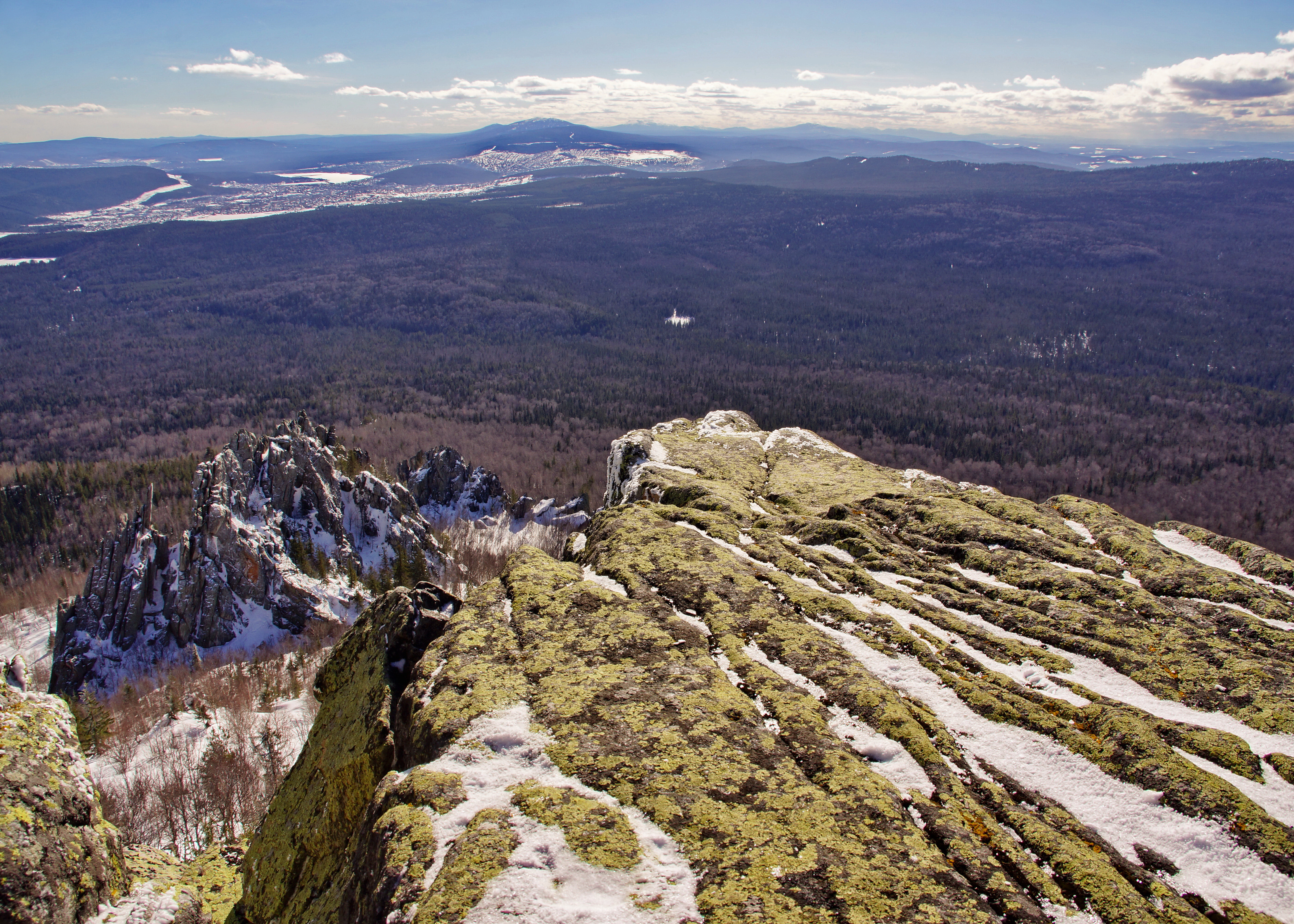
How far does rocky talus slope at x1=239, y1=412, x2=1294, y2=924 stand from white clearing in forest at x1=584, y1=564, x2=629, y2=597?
123 mm

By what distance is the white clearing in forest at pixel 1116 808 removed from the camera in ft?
32.0

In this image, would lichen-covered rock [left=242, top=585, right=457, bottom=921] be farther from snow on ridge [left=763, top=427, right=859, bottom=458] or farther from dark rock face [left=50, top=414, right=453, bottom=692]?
dark rock face [left=50, top=414, right=453, bottom=692]

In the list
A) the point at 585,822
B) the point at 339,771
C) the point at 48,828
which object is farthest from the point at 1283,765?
the point at 48,828

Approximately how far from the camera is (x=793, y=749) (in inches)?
470

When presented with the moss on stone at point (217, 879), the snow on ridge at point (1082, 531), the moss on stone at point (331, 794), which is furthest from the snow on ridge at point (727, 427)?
the moss on stone at point (217, 879)

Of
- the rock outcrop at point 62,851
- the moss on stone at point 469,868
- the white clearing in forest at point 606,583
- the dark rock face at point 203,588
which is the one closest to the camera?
the moss on stone at point 469,868

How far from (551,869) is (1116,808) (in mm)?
10451

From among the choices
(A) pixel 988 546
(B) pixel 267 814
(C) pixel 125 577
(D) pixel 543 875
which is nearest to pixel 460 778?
(D) pixel 543 875

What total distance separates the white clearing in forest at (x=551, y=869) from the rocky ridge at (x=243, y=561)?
83.5m

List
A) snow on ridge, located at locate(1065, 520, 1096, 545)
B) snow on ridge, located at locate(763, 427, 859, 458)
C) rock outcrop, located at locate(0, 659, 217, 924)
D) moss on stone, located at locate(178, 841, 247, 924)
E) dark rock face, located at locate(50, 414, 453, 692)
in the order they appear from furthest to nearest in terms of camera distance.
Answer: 1. dark rock face, located at locate(50, 414, 453, 692)
2. snow on ridge, located at locate(763, 427, 859, 458)
3. snow on ridge, located at locate(1065, 520, 1096, 545)
4. moss on stone, located at locate(178, 841, 247, 924)
5. rock outcrop, located at locate(0, 659, 217, 924)

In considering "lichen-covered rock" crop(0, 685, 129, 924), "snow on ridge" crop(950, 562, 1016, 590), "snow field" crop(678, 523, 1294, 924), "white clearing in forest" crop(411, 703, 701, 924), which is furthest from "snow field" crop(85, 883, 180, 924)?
"snow on ridge" crop(950, 562, 1016, 590)

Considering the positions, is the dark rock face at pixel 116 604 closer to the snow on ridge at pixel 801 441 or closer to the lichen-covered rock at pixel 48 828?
the snow on ridge at pixel 801 441

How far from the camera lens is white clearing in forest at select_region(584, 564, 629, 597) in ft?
59.8

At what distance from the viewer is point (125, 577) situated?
78188 millimetres
